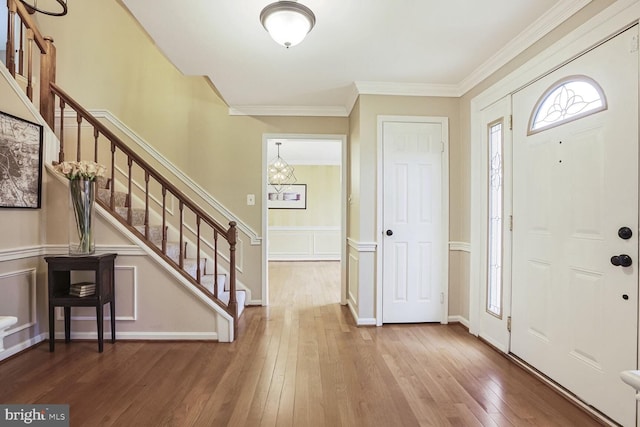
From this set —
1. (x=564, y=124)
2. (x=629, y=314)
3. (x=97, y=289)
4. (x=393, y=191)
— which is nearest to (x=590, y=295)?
(x=629, y=314)

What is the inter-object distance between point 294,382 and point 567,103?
8.30 ft

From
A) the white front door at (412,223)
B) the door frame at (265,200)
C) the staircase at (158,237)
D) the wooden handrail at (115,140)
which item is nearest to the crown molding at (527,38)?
the white front door at (412,223)

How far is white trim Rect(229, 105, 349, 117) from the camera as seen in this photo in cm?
389

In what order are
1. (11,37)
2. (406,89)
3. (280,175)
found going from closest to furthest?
(11,37)
(406,89)
(280,175)

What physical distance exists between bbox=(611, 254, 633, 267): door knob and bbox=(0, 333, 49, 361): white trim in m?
3.95

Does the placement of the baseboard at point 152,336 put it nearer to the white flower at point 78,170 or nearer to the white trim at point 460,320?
the white flower at point 78,170

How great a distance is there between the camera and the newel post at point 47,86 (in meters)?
2.73

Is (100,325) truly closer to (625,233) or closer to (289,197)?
(625,233)

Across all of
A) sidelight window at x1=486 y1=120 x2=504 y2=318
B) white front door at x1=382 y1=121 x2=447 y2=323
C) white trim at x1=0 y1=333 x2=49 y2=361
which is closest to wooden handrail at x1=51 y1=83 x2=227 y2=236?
white trim at x1=0 y1=333 x2=49 y2=361

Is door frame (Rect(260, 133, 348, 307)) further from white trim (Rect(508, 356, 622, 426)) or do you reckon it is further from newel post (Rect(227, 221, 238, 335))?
white trim (Rect(508, 356, 622, 426))

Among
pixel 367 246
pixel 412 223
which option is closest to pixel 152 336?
pixel 367 246

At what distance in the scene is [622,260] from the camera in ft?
5.36

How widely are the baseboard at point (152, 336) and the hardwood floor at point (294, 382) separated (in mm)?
71

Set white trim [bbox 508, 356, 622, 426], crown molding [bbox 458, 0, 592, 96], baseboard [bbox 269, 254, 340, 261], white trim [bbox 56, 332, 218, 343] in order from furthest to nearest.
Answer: baseboard [bbox 269, 254, 340, 261] < white trim [bbox 56, 332, 218, 343] < crown molding [bbox 458, 0, 592, 96] < white trim [bbox 508, 356, 622, 426]
